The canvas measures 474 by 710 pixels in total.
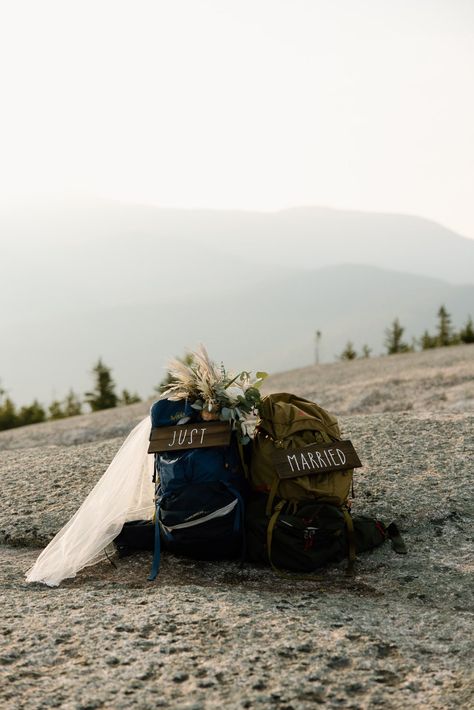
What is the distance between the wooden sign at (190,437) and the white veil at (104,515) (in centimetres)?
41

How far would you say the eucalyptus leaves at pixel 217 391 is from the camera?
5328 mm

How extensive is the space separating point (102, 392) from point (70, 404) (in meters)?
8.23

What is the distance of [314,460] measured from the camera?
5246 millimetres

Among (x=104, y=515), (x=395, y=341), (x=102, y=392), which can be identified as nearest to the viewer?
Answer: (x=104, y=515)

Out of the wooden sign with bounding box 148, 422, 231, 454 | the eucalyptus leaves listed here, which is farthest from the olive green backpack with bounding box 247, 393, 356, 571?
the wooden sign with bounding box 148, 422, 231, 454

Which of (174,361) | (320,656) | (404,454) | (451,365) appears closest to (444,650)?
(320,656)

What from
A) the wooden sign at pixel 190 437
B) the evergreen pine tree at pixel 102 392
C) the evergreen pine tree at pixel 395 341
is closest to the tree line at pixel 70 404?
the evergreen pine tree at pixel 102 392

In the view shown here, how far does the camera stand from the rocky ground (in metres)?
3.34

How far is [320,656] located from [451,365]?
15.9m

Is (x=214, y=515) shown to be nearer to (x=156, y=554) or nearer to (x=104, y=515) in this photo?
(x=156, y=554)

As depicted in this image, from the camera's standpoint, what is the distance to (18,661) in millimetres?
3629

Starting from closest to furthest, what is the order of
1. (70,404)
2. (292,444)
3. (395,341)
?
(292,444) → (70,404) → (395,341)

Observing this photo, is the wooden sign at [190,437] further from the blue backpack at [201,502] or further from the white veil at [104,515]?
the white veil at [104,515]

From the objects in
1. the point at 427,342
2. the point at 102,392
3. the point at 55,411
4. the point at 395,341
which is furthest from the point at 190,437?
the point at 395,341
